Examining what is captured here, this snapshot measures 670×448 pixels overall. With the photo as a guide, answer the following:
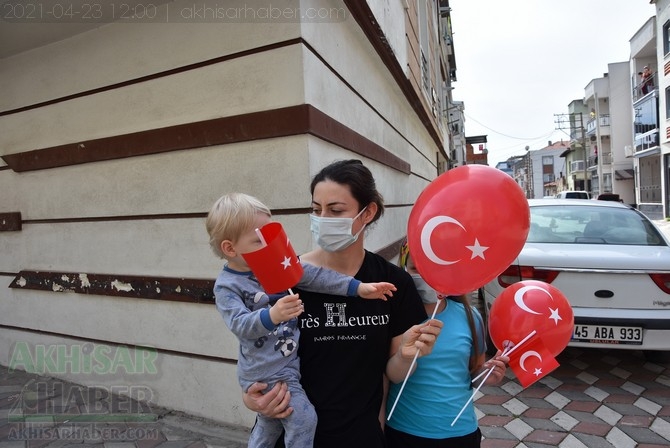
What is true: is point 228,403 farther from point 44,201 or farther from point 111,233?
point 44,201

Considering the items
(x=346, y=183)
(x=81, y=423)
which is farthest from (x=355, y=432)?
(x=81, y=423)

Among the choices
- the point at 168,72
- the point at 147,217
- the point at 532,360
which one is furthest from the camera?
the point at 147,217

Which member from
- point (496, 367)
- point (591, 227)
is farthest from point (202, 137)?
point (591, 227)

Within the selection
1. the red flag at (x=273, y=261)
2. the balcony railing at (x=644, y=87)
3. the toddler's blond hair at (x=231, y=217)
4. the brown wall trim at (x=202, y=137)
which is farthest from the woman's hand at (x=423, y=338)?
the balcony railing at (x=644, y=87)

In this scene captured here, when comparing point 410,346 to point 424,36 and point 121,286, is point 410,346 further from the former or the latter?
point 424,36

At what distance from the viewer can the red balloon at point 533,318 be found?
174 cm

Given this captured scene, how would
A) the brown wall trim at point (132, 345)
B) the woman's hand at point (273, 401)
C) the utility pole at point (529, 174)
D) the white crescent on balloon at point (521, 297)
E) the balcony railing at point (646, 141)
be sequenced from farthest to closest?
the utility pole at point (529, 174), the balcony railing at point (646, 141), the brown wall trim at point (132, 345), the white crescent on balloon at point (521, 297), the woman's hand at point (273, 401)

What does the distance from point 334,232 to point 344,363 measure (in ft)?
1.49

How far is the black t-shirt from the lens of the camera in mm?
1433

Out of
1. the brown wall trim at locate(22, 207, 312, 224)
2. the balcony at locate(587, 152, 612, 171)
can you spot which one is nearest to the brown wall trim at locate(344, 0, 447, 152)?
the brown wall trim at locate(22, 207, 312, 224)

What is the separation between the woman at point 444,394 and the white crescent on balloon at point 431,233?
147 mm

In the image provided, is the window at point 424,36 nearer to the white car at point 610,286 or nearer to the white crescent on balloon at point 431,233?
the white car at point 610,286

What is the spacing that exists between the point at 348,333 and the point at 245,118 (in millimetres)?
1936

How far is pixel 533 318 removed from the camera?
5.74 ft
